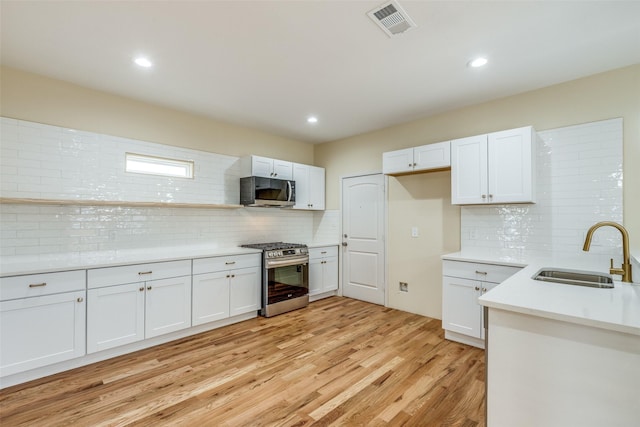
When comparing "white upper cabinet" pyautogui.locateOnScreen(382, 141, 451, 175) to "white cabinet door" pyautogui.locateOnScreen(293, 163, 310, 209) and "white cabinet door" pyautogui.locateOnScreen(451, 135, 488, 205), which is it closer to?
"white cabinet door" pyautogui.locateOnScreen(451, 135, 488, 205)

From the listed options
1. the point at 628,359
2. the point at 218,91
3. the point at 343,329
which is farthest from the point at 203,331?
the point at 628,359

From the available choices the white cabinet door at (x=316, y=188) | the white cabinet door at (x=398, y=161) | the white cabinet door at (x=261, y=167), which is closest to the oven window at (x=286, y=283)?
the white cabinet door at (x=316, y=188)

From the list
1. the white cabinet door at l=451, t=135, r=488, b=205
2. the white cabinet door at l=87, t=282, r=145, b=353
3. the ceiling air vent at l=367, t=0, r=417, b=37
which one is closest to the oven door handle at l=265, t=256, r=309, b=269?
the white cabinet door at l=87, t=282, r=145, b=353

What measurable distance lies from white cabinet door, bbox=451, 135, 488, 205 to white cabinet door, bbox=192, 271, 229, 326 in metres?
2.87

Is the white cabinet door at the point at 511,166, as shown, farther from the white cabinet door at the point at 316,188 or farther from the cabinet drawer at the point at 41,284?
the cabinet drawer at the point at 41,284

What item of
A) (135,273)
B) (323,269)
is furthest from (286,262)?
(135,273)

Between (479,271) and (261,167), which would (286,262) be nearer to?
(261,167)

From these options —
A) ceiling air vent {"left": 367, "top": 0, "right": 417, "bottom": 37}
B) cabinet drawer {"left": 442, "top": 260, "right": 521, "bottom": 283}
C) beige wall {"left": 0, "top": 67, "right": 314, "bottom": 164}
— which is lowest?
cabinet drawer {"left": 442, "top": 260, "right": 521, "bottom": 283}

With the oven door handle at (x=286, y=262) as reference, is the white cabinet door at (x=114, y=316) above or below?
below

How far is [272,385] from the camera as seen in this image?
7.59 ft

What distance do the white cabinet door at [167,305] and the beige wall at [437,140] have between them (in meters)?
2.73

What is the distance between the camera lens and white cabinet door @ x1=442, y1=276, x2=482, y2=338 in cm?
296

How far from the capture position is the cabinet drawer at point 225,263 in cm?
330

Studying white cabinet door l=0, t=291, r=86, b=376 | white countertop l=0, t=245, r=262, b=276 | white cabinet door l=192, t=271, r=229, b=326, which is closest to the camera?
white cabinet door l=0, t=291, r=86, b=376
